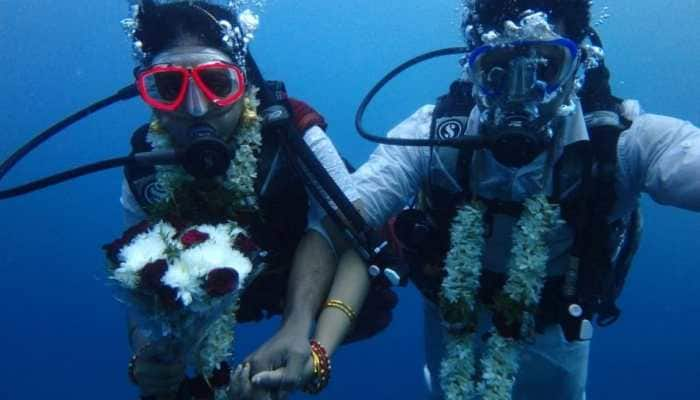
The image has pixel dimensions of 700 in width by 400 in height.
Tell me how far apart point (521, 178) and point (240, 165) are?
58.0 inches

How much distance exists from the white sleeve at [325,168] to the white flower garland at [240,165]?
1.00ft

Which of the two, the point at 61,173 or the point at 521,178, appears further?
the point at 521,178

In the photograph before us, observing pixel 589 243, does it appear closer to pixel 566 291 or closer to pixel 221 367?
pixel 566 291

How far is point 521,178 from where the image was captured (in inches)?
122

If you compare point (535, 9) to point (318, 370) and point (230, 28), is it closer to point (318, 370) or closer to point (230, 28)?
point (230, 28)

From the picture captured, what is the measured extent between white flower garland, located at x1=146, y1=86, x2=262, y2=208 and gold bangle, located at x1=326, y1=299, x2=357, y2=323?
26.5 inches

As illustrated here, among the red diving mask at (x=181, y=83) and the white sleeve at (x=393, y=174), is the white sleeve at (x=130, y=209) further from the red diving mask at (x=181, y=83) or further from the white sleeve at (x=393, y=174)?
the white sleeve at (x=393, y=174)

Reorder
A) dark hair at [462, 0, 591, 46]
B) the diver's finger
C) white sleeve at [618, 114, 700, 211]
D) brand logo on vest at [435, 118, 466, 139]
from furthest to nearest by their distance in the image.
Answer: brand logo on vest at [435, 118, 466, 139], dark hair at [462, 0, 591, 46], white sleeve at [618, 114, 700, 211], the diver's finger

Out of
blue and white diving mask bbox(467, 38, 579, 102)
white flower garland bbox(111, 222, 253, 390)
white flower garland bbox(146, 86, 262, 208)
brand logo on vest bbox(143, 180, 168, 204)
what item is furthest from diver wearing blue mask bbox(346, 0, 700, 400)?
brand logo on vest bbox(143, 180, 168, 204)

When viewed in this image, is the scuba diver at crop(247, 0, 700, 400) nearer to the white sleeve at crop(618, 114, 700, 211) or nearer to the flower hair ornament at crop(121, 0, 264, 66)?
the white sleeve at crop(618, 114, 700, 211)

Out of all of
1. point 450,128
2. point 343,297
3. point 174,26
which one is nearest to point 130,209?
point 174,26

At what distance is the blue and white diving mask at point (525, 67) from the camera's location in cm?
270

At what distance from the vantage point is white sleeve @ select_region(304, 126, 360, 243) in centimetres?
310

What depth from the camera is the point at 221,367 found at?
2.68 m
